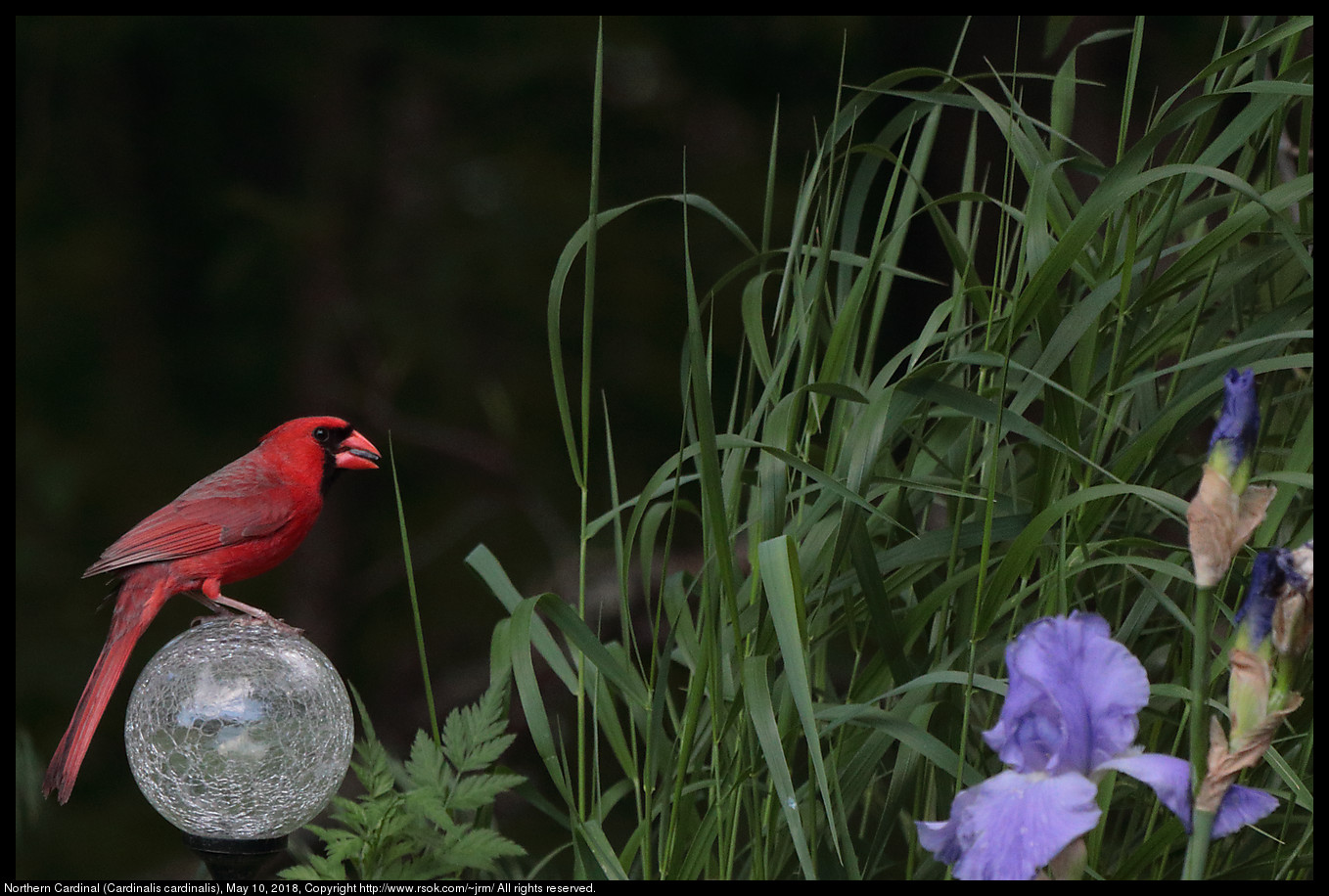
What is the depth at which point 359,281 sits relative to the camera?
3098mm

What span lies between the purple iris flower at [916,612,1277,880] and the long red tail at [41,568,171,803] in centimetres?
59

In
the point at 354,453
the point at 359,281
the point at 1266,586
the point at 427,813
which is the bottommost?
the point at 359,281

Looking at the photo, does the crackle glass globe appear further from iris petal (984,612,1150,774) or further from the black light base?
iris petal (984,612,1150,774)

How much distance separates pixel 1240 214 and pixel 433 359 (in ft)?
8.25

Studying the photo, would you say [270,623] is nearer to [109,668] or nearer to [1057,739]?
[109,668]

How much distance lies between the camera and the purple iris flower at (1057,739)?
1.85ft

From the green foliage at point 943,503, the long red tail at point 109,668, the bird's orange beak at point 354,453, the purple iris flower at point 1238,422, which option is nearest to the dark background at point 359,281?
the bird's orange beak at point 354,453

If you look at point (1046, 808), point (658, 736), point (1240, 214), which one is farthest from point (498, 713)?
point (1240, 214)

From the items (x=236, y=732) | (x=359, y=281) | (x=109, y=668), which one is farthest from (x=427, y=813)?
(x=359, y=281)

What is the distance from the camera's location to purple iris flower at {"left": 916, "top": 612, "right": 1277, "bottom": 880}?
0.56 m

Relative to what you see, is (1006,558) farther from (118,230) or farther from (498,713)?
(118,230)

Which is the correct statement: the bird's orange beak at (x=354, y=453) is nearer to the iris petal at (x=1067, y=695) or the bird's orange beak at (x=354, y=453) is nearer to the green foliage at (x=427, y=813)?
the green foliage at (x=427, y=813)

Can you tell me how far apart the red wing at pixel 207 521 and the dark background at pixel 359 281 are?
1.59 metres

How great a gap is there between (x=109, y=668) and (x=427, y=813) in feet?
1.03
